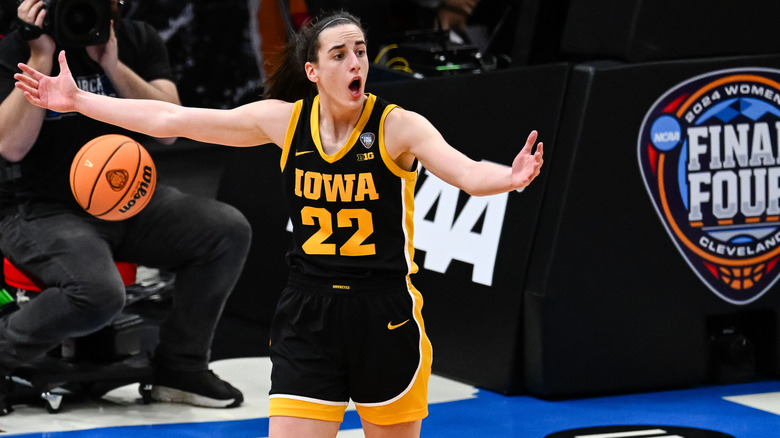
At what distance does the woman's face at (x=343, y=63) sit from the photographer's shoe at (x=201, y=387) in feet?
6.61

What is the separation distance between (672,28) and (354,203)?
227 centimetres

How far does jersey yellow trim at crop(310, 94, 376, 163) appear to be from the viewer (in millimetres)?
3543

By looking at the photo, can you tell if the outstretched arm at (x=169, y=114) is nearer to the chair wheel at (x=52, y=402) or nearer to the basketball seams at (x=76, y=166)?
the basketball seams at (x=76, y=166)

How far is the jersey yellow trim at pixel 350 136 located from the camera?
11.6ft

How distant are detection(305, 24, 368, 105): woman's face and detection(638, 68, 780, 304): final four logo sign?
6.54ft

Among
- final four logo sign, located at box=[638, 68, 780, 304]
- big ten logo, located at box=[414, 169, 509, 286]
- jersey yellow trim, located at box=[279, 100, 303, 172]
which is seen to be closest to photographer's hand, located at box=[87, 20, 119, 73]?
big ten logo, located at box=[414, 169, 509, 286]

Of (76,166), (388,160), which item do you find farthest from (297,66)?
(76,166)

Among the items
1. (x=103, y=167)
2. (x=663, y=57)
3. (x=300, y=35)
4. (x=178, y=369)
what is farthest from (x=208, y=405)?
(x=663, y=57)

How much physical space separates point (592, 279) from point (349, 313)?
191cm

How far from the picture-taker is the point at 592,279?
17.0 ft

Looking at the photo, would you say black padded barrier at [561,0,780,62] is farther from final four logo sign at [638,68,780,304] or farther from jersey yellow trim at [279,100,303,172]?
jersey yellow trim at [279,100,303,172]

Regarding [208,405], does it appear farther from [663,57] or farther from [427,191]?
[663,57]

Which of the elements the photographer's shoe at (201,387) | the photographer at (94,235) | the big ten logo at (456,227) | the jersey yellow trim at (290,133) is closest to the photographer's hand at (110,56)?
the photographer at (94,235)

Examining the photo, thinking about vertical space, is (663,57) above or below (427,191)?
above
